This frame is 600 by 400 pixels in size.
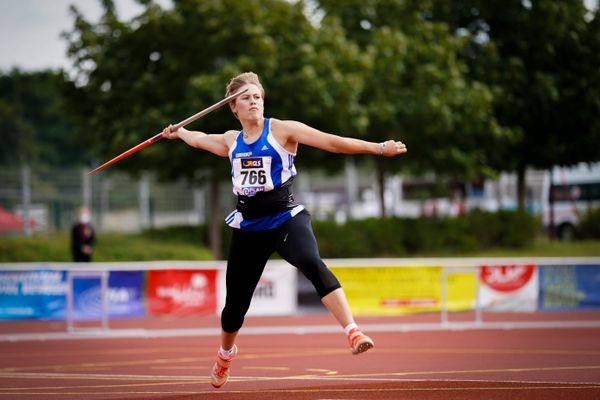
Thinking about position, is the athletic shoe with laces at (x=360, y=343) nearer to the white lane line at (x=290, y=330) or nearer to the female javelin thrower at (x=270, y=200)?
the female javelin thrower at (x=270, y=200)

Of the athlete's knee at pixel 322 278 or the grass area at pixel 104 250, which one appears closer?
the athlete's knee at pixel 322 278

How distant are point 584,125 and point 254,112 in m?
22.7

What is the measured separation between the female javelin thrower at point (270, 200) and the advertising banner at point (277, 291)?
34.6 ft

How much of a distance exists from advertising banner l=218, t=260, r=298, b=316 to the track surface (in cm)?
23

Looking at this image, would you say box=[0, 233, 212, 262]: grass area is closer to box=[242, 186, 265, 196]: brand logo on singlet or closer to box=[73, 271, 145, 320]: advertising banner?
box=[73, 271, 145, 320]: advertising banner

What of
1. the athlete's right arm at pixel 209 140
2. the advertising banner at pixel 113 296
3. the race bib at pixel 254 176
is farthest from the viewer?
the advertising banner at pixel 113 296

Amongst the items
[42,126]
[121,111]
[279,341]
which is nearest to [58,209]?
[121,111]

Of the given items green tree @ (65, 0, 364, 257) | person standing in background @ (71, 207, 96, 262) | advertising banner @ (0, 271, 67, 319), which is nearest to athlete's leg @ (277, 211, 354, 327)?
A: advertising banner @ (0, 271, 67, 319)

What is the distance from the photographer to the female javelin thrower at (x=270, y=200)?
23.4ft

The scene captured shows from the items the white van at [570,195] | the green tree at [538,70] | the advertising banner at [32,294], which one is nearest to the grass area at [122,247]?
the advertising banner at [32,294]

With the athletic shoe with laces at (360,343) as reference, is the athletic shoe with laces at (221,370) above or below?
below

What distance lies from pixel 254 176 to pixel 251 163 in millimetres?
106

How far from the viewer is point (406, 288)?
714 inches

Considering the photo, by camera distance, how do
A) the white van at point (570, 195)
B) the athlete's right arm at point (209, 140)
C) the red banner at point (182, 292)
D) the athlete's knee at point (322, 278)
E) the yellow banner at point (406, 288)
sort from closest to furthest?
the athlete's knee at point (322, 278)
the athlete's right arm at point (209, 140)
the yellow banner at point (406, 288)
the red banner at point (182, 292)
the white van at point (570, 195)
